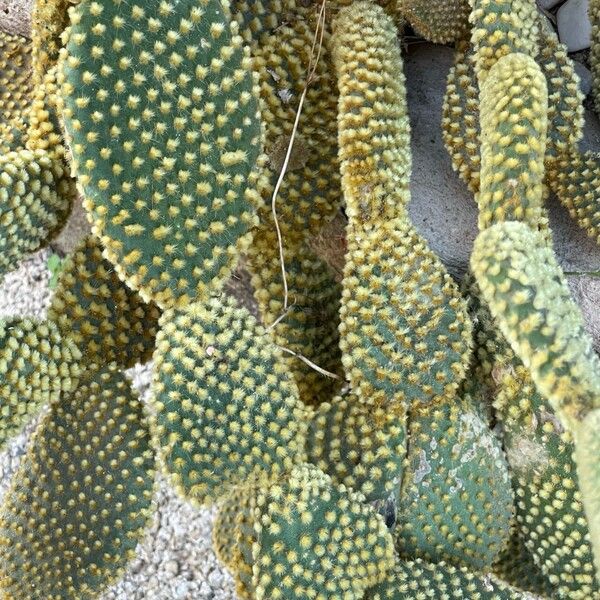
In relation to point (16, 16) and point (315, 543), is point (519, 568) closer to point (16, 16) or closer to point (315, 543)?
point (315, 543)

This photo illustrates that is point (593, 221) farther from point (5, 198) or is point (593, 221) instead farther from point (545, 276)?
point (5, 198)

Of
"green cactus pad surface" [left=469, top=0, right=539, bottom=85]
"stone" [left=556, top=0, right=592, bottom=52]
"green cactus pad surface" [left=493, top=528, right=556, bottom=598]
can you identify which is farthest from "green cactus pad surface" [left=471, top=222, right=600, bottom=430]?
"stone" [left=556, top=0, right=592, bottom=52]

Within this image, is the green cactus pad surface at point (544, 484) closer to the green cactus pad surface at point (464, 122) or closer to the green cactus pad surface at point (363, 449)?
the green cactus pad surface at point (363, 449)

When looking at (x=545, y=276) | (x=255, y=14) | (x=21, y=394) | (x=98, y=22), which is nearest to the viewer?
(x=545, y=276)

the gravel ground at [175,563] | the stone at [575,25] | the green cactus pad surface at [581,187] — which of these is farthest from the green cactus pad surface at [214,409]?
the stone at [575,25]

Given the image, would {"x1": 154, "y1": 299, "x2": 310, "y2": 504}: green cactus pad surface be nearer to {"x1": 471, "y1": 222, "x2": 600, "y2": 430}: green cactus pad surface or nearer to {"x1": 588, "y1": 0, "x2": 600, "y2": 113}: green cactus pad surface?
{"x1": 471, "y1": 222, "x2": 600, "y2": 430}: green cactus pad surface

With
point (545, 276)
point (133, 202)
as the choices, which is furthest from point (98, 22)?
point (545, 276)
